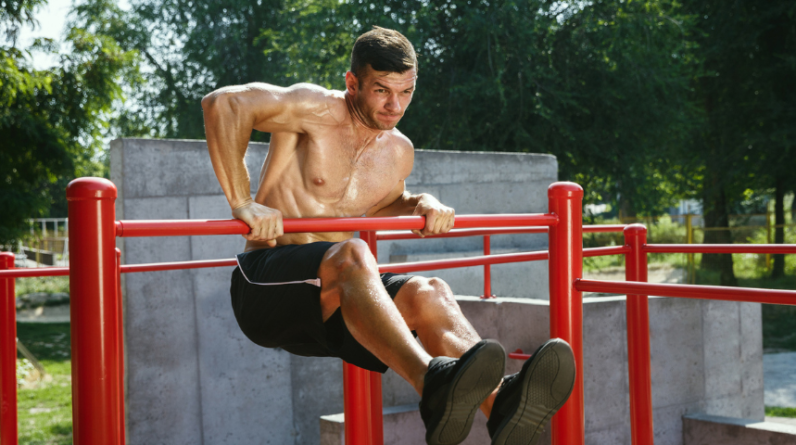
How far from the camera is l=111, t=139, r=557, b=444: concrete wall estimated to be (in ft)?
16.1

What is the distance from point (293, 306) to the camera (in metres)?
2.03

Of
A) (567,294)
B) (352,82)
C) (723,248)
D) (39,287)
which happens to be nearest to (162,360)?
(352,82)

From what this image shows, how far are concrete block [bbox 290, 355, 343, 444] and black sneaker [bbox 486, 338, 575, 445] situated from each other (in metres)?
A: 3.93

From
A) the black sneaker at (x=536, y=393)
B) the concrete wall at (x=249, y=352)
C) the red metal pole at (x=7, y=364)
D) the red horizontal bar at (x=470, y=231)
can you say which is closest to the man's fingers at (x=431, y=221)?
the red horizontal bar at (x=470, y=231)

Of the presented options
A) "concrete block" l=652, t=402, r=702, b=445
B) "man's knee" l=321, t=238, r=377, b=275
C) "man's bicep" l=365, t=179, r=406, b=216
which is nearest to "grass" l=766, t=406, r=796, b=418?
"concrete block" l=652, t=402, r=702, b=445

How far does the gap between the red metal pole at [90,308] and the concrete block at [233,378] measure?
3668mm

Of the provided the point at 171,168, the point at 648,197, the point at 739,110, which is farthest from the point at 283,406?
the point at 739,110

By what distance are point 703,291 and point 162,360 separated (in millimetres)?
4078

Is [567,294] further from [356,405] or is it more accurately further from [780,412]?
[780,412]

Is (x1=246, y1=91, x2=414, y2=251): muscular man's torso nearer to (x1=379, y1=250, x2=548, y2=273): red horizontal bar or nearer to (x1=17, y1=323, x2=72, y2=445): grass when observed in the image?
(x1=379, y1=250, x2=548, y2=273): red horizontal bar

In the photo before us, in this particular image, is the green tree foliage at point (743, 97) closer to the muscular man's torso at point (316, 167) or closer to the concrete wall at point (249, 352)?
the concrete wall at point (249, 352)

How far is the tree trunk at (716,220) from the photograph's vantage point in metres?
12.9

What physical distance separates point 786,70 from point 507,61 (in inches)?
181

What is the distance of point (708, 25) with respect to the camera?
13.1 m
